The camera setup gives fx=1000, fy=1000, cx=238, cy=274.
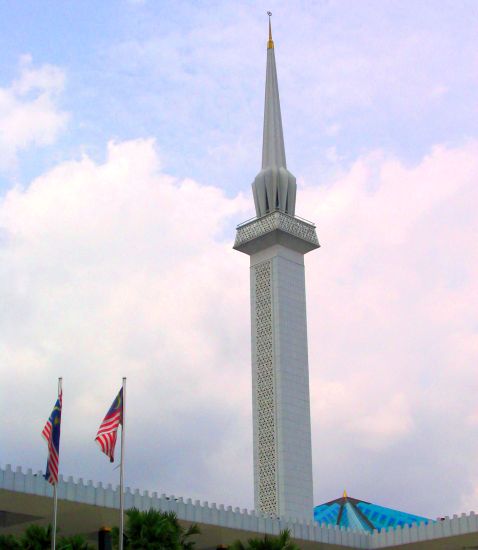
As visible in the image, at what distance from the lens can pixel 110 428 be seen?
29.4m

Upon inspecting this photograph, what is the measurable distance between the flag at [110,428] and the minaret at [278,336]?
25123 mm

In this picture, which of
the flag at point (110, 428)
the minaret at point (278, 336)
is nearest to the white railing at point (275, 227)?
the minaret at point (278, 336)

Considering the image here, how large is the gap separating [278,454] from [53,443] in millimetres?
27347

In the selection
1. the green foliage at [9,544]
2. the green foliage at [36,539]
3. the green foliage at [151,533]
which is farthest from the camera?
the green foliage at [9,544]

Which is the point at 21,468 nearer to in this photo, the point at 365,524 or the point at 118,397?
the point at 118,397

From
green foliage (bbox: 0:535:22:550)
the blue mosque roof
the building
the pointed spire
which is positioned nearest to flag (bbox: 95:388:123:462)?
green foliage (bbox: 0:535:22:550)

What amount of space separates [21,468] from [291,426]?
23.8m

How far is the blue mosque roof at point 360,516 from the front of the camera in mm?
59750

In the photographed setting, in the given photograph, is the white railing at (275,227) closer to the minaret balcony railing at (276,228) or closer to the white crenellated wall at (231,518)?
the minaret balcony railing at (276,228)

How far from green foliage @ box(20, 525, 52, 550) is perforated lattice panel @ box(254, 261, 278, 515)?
2541cm

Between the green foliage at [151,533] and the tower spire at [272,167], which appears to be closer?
the green foliage at [151,533]

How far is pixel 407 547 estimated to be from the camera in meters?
46.4

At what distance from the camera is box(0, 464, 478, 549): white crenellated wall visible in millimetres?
35062

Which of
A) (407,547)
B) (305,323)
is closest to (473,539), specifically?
(407,547)
